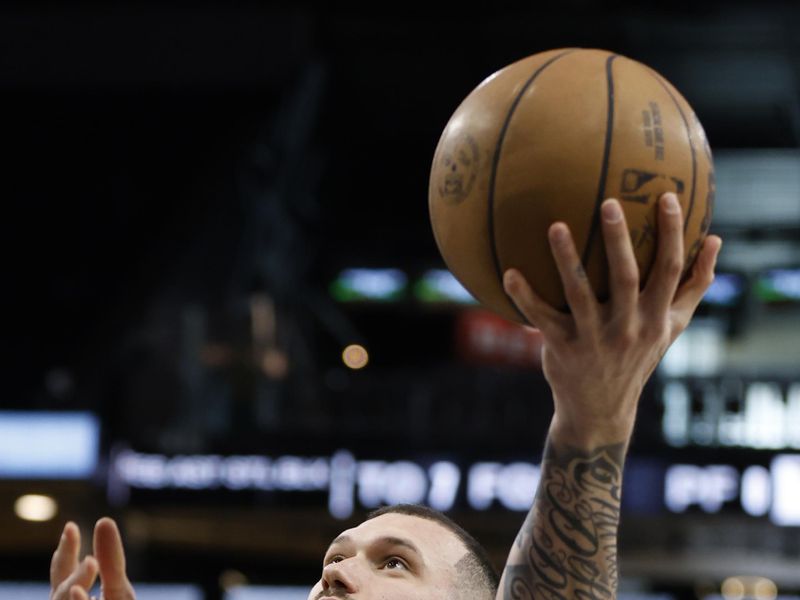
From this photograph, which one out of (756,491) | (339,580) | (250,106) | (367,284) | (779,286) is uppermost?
(250,106)

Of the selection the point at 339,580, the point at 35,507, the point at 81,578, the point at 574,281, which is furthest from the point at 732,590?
the point at 574,281

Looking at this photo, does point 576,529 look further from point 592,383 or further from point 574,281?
point 574,281

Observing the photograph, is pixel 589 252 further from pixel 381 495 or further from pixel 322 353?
pixel 322 353

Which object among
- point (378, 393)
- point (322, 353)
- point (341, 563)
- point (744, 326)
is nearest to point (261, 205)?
point (378, 393)

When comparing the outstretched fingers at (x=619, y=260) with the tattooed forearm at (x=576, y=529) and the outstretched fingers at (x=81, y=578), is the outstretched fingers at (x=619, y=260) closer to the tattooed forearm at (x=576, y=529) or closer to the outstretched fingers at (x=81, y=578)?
the tattooed forearm at (x=576, y=529)

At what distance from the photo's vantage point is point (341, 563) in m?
2.09

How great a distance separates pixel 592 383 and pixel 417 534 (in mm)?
618

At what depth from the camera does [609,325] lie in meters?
1.68

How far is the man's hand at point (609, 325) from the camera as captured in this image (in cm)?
166

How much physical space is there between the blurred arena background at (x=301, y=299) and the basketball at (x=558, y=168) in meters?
6.31

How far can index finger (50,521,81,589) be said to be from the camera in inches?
83.8

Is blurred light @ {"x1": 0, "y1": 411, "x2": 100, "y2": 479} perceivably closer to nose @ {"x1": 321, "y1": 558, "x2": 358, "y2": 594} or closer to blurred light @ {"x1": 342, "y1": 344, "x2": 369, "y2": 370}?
blurred light @ {"x1": 342, "y1": 344, "x2": 369, "y2": 370}

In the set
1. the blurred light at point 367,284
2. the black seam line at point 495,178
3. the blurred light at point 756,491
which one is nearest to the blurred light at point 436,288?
the blurred light at point 367,284

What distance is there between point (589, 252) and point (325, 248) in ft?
42.7
